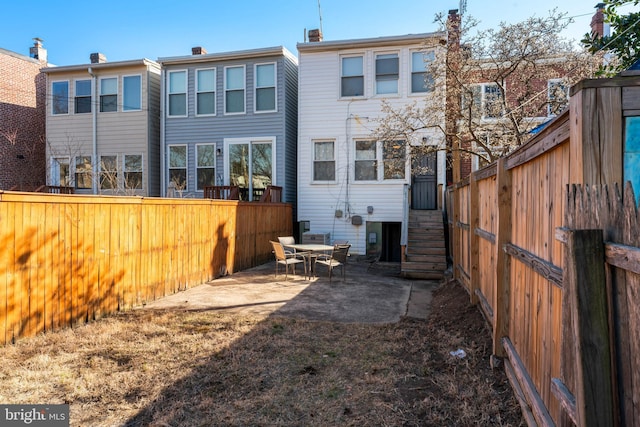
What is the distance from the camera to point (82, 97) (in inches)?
586

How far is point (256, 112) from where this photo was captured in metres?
13.5

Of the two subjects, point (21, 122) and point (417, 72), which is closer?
point (417, 72)

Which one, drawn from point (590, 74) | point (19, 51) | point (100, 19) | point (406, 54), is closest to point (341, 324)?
point (590, 74)

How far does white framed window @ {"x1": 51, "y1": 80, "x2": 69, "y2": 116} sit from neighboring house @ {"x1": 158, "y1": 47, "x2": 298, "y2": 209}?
420 cm

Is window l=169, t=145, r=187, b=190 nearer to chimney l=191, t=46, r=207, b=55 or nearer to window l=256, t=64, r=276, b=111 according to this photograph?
window l=256, t=64, r=276, b=111

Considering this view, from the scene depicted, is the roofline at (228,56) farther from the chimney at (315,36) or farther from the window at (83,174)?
the window at (83,174)

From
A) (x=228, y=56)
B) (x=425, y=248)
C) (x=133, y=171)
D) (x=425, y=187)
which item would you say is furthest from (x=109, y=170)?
(x=425, y=248)

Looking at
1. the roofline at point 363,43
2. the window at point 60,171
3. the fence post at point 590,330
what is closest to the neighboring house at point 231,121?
the roofline at point 363,43

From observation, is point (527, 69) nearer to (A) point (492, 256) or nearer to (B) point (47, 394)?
(A) point (492, 256)

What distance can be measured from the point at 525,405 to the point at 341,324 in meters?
2.77

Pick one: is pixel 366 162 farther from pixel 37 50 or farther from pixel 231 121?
pixel 37 50

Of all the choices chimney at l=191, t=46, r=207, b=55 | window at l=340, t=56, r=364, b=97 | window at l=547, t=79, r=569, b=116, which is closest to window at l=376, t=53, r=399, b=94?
window at l=340, t=56, r=364, b=97

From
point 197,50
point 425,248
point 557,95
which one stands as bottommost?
point 425,248

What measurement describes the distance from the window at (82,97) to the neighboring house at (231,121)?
3.25 metres
